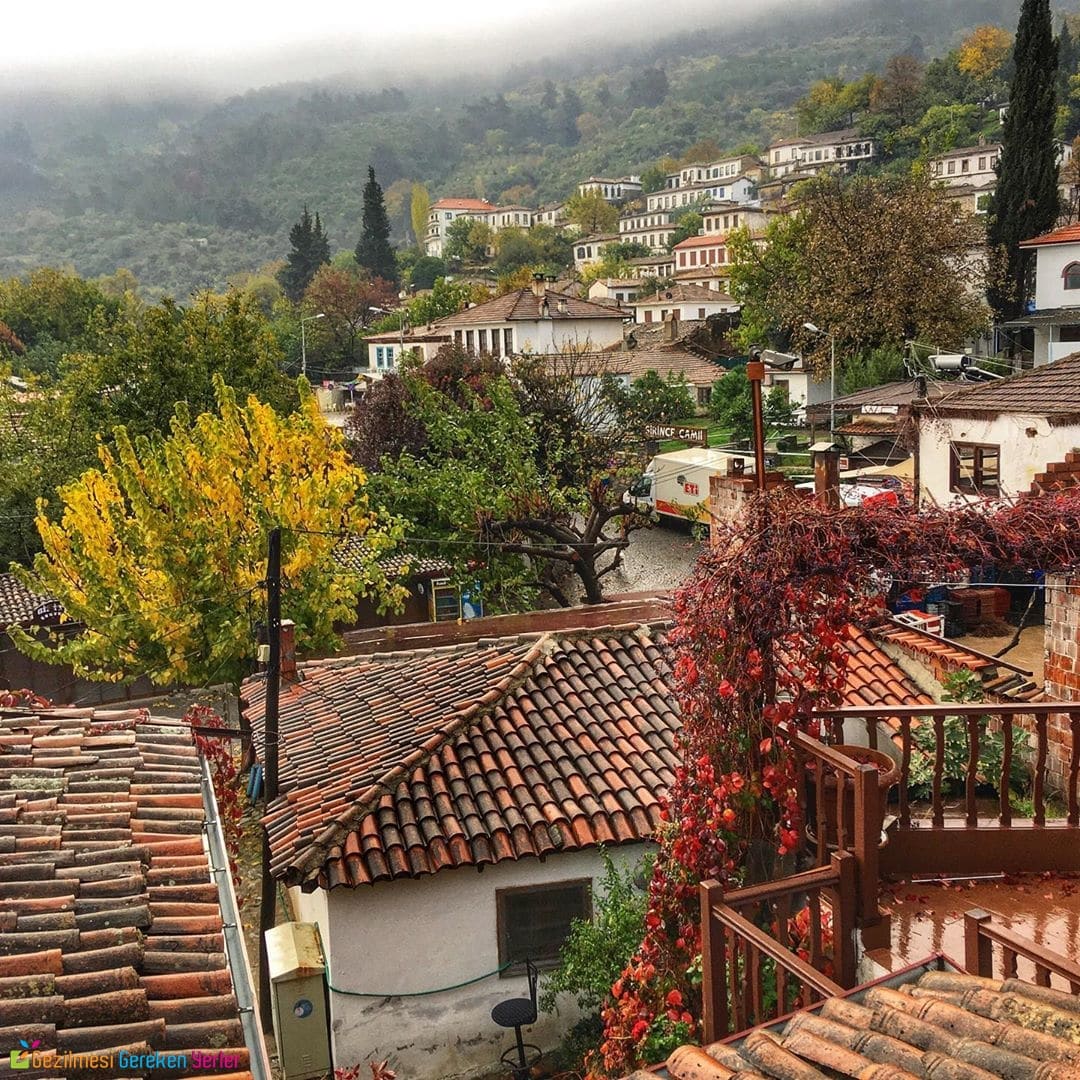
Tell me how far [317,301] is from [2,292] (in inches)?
838

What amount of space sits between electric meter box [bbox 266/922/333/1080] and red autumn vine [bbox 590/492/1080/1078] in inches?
154

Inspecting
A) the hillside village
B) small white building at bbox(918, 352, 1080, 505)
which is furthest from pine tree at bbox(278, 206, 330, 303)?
small white building at bbox(918, 352, 1080, 505)

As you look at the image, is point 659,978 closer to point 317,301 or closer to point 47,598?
point 47,598

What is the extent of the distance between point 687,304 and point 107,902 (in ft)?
251

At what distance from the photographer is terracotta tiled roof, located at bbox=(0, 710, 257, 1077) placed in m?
4.40

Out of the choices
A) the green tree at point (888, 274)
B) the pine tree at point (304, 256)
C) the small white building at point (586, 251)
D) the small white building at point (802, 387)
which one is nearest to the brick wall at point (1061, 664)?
the green tree at point (888, 274)

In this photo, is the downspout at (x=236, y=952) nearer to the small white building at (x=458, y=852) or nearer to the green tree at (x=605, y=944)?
the small white building at (x=458, y=852)

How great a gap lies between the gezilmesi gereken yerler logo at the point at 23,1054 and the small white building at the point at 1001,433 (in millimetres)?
15819

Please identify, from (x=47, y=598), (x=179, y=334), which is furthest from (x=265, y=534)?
(x=179, y=334)

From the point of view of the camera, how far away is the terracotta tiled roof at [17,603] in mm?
26047

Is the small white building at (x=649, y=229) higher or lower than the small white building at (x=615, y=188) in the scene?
lower

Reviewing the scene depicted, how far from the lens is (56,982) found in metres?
4.55

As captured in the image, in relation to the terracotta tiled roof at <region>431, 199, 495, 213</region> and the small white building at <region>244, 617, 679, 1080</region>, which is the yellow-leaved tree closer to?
the small white building at <region>244, 617, 679, 1080</region>

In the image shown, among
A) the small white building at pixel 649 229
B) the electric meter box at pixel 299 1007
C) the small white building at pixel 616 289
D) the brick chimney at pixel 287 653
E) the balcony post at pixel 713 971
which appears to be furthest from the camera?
the small white building at pixel 649 229
